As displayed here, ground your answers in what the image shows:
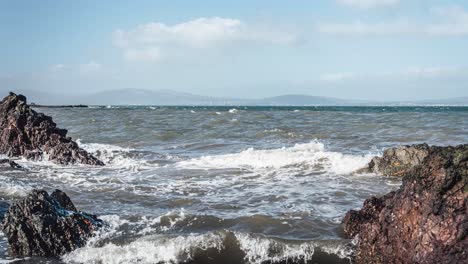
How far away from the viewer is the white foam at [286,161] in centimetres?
1371

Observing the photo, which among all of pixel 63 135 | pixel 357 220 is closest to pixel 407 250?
pixel 357 220

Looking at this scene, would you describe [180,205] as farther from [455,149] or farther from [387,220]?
[455,149]

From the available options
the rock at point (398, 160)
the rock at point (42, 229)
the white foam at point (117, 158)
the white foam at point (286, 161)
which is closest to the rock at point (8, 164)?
the white foam at point (117, 158)

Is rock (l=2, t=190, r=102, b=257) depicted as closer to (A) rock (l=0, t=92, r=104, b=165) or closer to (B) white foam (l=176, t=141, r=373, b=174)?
(B) white foam (l=176, t=141, r=373, b=174)

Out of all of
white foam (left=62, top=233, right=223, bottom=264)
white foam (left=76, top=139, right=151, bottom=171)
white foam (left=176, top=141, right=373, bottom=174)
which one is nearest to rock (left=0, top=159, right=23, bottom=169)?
white foam (left=76, top=139, right=151, bottom=171)

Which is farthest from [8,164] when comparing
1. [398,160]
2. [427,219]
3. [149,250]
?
[427,219]

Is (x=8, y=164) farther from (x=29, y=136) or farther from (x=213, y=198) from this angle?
(x=213, y=198)

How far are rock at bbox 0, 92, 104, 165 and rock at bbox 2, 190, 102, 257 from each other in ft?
28.0

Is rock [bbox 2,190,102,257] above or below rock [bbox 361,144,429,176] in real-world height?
below

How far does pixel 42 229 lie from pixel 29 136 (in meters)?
11.0

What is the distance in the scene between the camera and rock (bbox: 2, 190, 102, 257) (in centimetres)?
637

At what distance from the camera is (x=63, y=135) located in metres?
16.4

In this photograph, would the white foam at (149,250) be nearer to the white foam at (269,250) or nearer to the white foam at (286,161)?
the white foam at (269,250)

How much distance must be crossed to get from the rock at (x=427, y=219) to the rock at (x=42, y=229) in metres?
3.86
